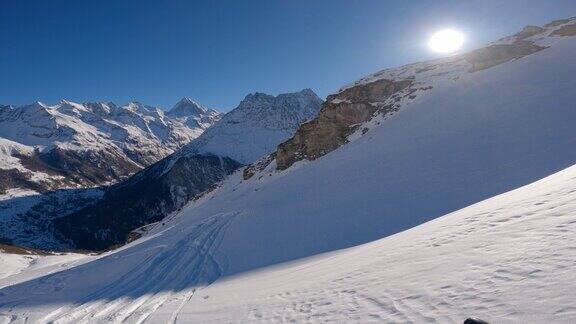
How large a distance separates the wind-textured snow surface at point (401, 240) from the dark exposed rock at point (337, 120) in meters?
10.1

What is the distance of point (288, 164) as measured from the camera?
53.5m

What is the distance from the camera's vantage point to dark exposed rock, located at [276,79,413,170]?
5128cm

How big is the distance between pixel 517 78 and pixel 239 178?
40.3m

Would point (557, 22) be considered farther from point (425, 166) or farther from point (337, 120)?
point (425, 166)

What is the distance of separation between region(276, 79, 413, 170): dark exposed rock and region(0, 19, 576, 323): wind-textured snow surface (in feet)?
33.0

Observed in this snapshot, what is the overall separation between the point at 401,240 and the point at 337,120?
41.4 meters

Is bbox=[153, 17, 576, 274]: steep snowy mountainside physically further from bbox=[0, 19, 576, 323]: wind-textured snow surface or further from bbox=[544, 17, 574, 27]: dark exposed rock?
bbox=[544, 17, 574, 27]: dark exposed rock

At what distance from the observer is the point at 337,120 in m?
53.1

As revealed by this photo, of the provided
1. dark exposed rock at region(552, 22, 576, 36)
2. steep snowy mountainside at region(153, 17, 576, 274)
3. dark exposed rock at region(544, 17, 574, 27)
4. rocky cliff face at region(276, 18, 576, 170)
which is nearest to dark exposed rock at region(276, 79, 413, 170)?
rocky cliff face at region(276, 18, 576, 170)

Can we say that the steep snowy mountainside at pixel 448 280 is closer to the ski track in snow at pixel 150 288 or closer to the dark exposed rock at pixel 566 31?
the ski track in snow at pixel 150 288

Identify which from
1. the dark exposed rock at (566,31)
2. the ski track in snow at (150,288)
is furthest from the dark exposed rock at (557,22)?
the ski track in snow at (150,288)

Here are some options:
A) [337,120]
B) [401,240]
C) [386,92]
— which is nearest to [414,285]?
[401,240]

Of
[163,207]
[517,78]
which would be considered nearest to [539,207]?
[517,78]

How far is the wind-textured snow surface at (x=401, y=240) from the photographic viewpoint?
6875mm
